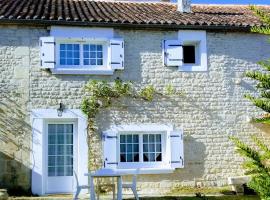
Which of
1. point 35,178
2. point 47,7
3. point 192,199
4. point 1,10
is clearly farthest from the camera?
point 47,7

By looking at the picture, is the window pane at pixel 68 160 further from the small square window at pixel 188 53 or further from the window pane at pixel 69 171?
the small square window at pixel 188 53

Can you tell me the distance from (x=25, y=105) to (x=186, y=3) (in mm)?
6111

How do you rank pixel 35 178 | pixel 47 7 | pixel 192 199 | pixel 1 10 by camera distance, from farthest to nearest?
pixel 47 7, pixel 1 10, pixel 35 178, pixel 192 199

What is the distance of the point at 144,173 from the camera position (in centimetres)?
1253

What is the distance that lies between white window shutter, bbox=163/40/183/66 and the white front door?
317 cm

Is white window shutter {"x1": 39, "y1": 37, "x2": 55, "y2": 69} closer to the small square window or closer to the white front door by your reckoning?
the white front door

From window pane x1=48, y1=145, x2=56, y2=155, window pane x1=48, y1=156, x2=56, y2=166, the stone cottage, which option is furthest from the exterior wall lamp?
window pane x1=48, y1=156, x2=56, y2=166

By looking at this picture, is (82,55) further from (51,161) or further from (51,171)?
(51,171)

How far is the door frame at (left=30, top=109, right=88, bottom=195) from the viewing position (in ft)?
39.4

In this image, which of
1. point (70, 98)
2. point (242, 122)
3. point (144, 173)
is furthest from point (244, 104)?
point (70, 98)

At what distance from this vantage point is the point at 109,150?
1238 centimetres

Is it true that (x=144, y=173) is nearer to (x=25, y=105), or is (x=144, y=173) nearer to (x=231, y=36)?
(x=25, y=105)

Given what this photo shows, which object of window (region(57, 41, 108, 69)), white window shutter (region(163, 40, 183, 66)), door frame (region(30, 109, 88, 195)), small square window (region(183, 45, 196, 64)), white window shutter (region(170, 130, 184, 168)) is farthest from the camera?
small square window (region(183, 45, 196, 64))

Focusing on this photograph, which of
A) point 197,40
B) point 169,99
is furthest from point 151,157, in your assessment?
point 197,40
